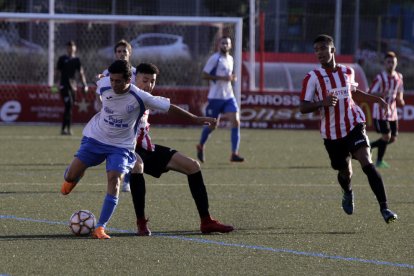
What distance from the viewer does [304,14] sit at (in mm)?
31203

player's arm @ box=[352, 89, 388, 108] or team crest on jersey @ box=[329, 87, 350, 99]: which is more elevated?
team crest on jersey @ box=[329, 87, 350, 99]

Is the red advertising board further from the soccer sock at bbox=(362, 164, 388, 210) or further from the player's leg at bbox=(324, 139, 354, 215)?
the soccer sock at bbox=(362, 164, 388, 210)

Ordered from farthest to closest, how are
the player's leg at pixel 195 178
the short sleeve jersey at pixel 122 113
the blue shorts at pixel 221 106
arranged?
the blue shorts at pixel 221 106 → the player's leg at pixel 195 178 → the short sleeve jersey at pixel 122 113

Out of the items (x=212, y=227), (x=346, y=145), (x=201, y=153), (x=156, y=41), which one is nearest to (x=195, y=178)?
(x=212, y=227)

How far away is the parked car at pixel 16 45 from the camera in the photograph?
27.2 m

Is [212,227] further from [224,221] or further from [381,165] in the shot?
[381,165]

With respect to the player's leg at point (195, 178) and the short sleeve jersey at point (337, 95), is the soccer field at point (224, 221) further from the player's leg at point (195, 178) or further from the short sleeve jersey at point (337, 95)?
the short sleeve jersey at point (337, 95)

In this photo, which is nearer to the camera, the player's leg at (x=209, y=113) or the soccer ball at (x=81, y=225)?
the soccer ball at (x=81, y=225)

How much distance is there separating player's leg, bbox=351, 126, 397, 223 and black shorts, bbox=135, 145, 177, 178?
1734 mm

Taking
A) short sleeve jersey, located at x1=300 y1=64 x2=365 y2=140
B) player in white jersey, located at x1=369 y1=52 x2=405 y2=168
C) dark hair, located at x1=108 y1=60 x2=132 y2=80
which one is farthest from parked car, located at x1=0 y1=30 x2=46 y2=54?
dark hair, located at x1=108 y1=60 x2=132 y2=80

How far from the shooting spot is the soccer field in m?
7.55

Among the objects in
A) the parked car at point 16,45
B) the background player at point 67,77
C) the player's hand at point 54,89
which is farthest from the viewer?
the parked car at point 16,45

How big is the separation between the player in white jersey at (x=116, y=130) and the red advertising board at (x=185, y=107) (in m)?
15.7

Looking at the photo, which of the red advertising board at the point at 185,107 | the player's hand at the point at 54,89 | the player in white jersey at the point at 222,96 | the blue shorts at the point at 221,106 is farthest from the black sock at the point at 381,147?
the player's hand at the point at 54,89
